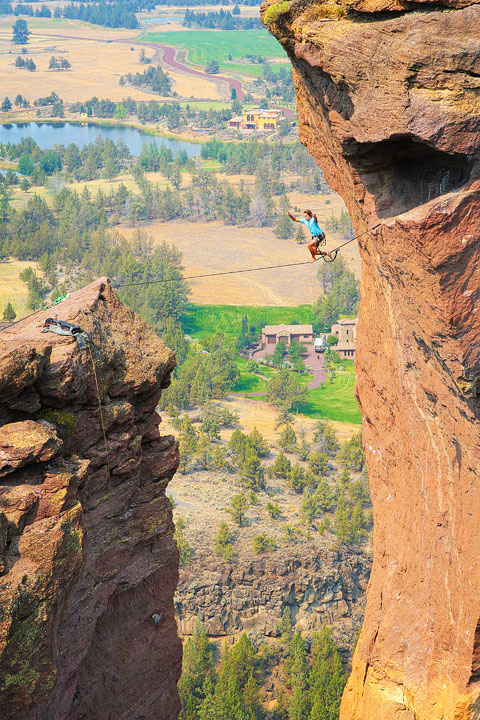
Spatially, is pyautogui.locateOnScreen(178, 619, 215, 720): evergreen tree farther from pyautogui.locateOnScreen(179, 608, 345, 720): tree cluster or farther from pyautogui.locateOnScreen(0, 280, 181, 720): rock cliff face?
pyautogui.locateOnScreen(0, 280, 181, 720): rock cliff face

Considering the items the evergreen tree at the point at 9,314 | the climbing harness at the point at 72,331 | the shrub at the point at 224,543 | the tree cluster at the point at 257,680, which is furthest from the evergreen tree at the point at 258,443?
the climbing harness at the point at 72,331

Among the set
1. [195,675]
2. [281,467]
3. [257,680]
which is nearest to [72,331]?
[195,675]

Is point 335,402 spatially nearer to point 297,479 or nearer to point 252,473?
point 297,479

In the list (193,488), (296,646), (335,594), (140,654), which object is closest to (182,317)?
(193,488)

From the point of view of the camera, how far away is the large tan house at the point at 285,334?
327 ft

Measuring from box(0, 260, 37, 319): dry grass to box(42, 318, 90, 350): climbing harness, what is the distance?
79.3 metres

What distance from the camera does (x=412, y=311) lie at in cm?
1645

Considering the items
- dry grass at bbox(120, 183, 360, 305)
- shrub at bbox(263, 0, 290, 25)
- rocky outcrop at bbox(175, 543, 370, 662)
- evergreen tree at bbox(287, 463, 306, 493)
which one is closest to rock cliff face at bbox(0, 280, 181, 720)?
shrub at bbox(263, 0, 290, 25)

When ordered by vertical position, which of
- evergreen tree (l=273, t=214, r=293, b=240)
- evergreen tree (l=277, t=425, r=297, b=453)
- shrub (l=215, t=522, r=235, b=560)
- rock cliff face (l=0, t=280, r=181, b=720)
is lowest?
evergreen tree (l=277, t=425, r=297, b=453)

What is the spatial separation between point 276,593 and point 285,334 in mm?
51434

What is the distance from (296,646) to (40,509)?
29570 millimetres

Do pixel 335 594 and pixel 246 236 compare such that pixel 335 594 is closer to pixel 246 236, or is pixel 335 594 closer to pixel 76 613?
pixel 76 613

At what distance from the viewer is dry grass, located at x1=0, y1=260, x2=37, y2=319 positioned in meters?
98.2

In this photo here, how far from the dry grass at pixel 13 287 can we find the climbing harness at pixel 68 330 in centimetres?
7930
